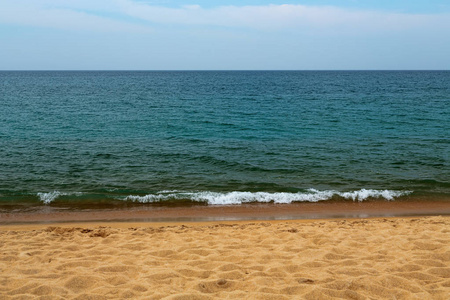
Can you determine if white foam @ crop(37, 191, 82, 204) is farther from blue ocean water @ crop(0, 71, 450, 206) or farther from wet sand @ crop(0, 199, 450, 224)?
wet sand @ crop(0, 199, 450, 224)

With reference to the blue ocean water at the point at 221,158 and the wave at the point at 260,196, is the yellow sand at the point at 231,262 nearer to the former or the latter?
the wave at the point at 260,196

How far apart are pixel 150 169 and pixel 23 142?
10156mm

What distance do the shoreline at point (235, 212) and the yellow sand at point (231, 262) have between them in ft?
6.09

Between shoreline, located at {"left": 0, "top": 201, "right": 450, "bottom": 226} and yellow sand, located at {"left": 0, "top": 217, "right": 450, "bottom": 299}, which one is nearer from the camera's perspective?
yellow sand, located at {"left": 0, "top": 217, "right": 450, "bottom": 299}

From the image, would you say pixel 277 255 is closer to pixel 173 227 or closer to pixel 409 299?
pixel 409 299

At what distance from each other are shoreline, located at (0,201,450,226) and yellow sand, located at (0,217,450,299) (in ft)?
6.09

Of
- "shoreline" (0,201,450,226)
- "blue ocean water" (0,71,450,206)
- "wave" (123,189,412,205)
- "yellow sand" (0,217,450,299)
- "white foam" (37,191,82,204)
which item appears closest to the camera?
"yellow sand" (0,217,450,299)

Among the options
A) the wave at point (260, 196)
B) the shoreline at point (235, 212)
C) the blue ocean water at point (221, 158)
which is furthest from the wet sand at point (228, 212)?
the blue ocean water at point (221, 158)

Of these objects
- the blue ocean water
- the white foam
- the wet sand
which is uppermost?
the blue ocean water

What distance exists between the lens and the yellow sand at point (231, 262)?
5.07m

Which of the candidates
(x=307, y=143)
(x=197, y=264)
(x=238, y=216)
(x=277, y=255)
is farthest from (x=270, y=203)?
(x=307, y=143)

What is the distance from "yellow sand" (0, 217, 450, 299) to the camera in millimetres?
5066

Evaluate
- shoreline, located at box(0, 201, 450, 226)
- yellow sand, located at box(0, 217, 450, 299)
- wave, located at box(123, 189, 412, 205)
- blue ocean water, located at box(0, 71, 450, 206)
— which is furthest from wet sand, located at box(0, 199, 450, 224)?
yellow sand, located at box(0, 217, 450, 299)

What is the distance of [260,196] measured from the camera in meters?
12.3
